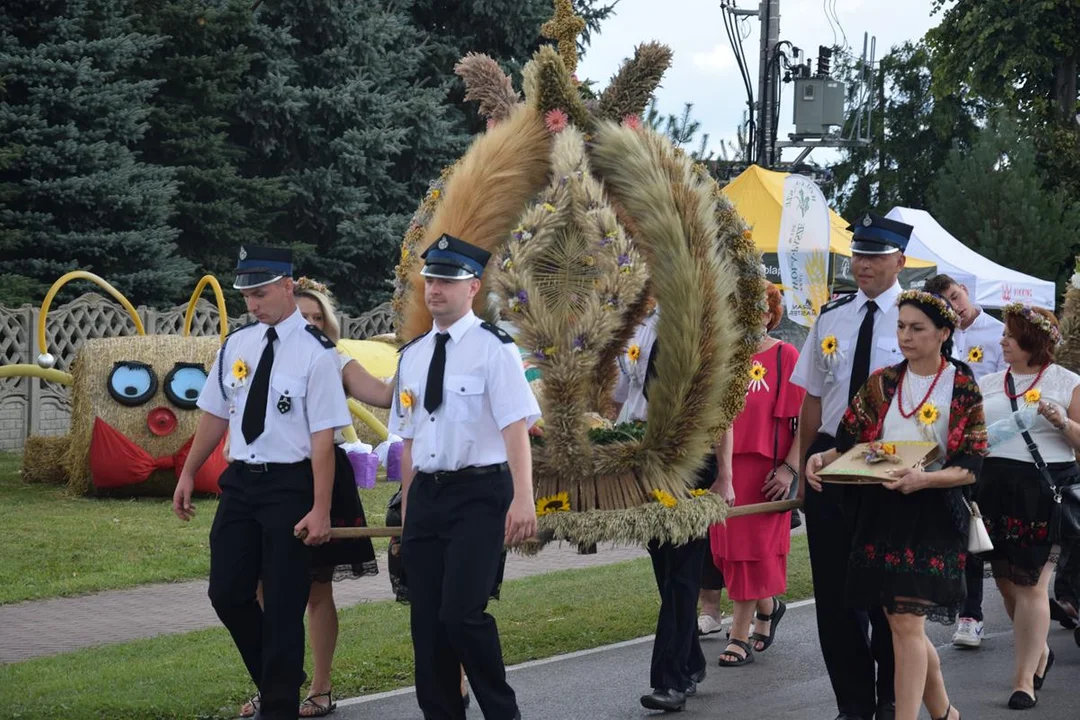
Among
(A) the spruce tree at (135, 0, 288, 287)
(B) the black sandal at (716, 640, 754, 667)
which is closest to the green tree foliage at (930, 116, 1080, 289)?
(A) the spruce tree at (135, 0, 288, 287)

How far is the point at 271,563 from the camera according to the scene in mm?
6098

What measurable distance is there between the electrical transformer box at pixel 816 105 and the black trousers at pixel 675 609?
21.6m

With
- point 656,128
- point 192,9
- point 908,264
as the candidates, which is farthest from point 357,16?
point 656,128

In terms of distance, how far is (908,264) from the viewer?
71.3ft

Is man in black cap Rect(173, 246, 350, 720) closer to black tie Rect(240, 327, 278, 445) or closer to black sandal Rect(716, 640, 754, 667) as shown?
black tie Rect(240, 327, 278, 445)

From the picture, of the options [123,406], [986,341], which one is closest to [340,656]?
[986,341]

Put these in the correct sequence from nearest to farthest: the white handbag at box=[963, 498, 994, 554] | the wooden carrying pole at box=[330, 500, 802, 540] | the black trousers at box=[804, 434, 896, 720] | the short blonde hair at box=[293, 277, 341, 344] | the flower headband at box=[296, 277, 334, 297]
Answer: the white handbag at box=[963, 498, 994, 554] < the wooden carrying pole at box=[330, 500, 802, 540] < the black trousers at box=[804, 434, 896, 720] < the short blonde hair at box=[293, 277, 341, 344] < the flower headband at box=[296, 277, 334, 297]

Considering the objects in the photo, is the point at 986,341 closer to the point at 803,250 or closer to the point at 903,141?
the point at 803,250

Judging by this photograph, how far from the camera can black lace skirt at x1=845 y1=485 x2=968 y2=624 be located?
19.0 feet

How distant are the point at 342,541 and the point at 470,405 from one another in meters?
1.28

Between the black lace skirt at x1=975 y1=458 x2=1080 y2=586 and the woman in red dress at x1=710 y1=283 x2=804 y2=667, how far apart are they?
1.04 m

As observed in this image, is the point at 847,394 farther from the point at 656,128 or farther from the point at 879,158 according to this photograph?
the point at 879,158

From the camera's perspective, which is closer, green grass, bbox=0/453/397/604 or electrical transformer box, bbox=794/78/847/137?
green grass, bbox=0/453/397/604

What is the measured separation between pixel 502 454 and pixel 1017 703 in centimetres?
305
